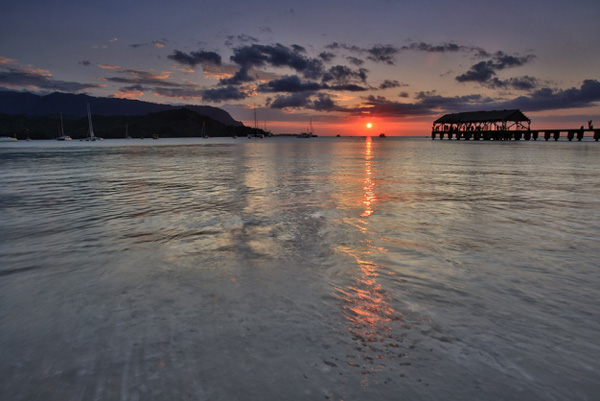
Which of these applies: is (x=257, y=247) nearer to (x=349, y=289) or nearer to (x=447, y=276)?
(x=349, y=289)

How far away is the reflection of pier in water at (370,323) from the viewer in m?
3.10

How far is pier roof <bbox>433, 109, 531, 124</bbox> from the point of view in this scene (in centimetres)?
8231

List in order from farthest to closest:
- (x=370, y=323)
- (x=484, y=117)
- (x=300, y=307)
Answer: (x=484, y=117) → (x=300, y=307) → (x=370, y=323)

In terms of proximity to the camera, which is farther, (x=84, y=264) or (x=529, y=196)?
(x=529, y=196)

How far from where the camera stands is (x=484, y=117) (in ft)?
290

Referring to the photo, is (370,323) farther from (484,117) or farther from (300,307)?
(484,117)

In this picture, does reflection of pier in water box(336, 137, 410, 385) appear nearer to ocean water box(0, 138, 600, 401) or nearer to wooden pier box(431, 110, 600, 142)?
ocean water box(0, 138, 600, 401)

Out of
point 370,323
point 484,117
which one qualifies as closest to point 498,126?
point 484,117

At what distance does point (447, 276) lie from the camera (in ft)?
16.8

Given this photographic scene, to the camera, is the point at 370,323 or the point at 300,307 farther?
the point at 300,307

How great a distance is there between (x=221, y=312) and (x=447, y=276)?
10.9 ft

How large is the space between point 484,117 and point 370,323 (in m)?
99.3

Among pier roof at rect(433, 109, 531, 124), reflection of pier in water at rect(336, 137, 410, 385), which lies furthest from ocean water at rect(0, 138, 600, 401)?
pier roof at rect(433, 109, 531, 124)

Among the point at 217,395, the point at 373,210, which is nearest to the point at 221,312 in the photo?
the point at 217,395
